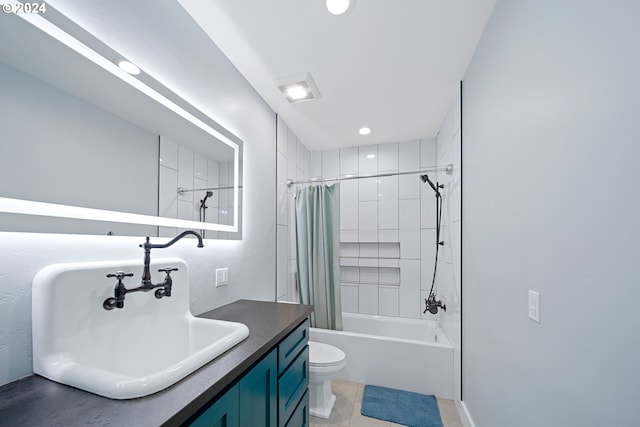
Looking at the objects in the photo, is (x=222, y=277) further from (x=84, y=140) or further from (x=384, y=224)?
(x=384, y=224)

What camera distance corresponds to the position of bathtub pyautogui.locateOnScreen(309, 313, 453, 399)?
81.6 inches

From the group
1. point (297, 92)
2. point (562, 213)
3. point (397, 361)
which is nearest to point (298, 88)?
point (297, 92)

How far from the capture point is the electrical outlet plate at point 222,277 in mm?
1500

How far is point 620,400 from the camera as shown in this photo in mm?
602

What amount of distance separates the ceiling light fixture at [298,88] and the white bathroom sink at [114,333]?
1.47 m

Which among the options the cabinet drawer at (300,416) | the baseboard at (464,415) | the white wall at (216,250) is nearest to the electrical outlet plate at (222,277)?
the white wall at (216,250)

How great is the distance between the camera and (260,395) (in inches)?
37.9

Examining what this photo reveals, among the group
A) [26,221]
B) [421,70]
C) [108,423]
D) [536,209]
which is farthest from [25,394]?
[421,70]

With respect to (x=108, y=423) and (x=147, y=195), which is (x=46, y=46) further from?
(x=108, y=423)

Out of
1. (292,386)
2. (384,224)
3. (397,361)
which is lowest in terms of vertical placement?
(397,361)

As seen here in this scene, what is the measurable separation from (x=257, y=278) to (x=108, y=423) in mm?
1424

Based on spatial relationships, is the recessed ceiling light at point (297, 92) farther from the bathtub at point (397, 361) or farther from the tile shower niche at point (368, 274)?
the bathtub at point (397, 361)

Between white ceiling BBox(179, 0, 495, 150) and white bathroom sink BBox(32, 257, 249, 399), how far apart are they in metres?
1.35

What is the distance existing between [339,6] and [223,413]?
1786 millimetres
